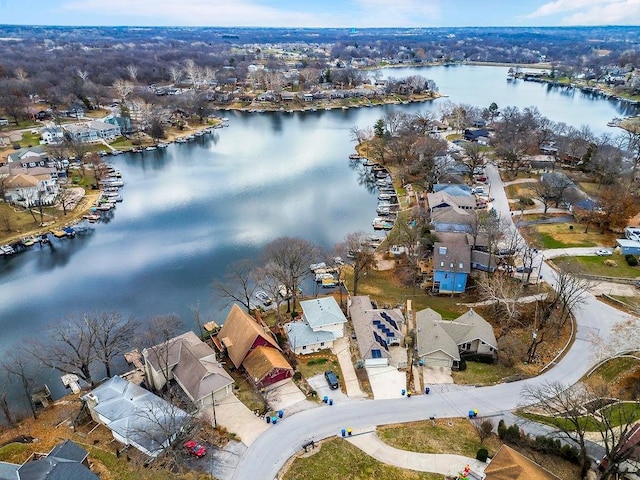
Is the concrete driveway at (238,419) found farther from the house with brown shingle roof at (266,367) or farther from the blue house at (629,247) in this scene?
the blue house at (629,247)

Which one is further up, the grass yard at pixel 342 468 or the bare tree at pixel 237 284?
the grass yard at pixel 342 468

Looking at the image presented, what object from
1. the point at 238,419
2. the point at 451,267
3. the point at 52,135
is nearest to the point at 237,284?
the point at 238,419

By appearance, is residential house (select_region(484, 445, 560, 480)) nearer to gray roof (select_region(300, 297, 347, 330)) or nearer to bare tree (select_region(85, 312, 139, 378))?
gray roof (select_region(300, 297, 347, 330))

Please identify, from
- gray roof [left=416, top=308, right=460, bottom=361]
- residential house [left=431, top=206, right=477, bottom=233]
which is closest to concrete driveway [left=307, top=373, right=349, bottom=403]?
gray roof [left=416, top=308, right=460, bottom=361]

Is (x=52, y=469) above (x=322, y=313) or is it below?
above

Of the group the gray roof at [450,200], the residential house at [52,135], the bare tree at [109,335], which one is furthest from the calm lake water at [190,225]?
the residential house at [52,135]

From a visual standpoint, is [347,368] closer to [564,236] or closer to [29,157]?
[564,236]
